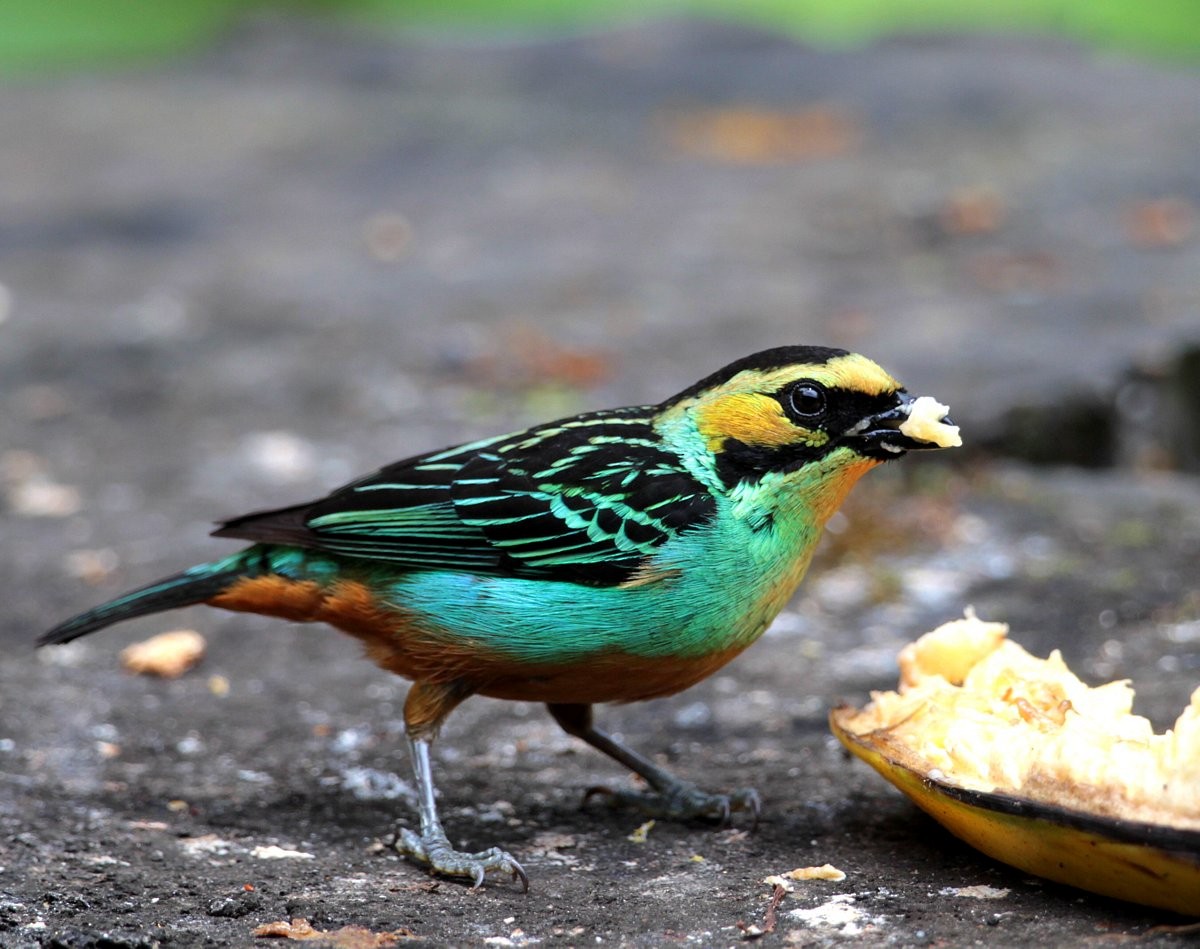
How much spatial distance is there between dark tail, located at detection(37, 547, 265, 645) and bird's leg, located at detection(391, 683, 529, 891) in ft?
1.85

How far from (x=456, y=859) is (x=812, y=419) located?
1287 mm

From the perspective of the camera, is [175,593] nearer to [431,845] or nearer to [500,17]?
[431,845]

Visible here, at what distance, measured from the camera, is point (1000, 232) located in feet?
27.4

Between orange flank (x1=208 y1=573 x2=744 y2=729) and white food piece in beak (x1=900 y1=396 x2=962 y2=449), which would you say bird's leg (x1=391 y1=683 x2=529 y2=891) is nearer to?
orange flank (x1=208 y1=573 x2=744 y2=729)

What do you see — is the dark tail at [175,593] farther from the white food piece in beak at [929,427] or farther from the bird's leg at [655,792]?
the white food piece in beak at [929,427]

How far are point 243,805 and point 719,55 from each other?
854cm

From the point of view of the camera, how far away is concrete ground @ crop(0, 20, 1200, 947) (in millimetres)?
3523

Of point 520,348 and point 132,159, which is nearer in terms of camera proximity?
point 520,348

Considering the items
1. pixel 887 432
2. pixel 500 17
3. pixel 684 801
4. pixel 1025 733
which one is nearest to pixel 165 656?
pixel 684 801

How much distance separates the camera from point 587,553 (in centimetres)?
370

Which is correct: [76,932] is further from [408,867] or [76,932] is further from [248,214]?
[248,214]

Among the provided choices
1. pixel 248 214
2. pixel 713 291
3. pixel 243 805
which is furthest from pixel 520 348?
pixel 243 805

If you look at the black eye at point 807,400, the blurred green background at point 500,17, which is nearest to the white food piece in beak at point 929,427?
the black eye at point 807,400

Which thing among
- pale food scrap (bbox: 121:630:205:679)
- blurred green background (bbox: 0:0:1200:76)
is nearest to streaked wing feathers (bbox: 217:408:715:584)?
pale food scrap (bbox: 121:630:205:679)
